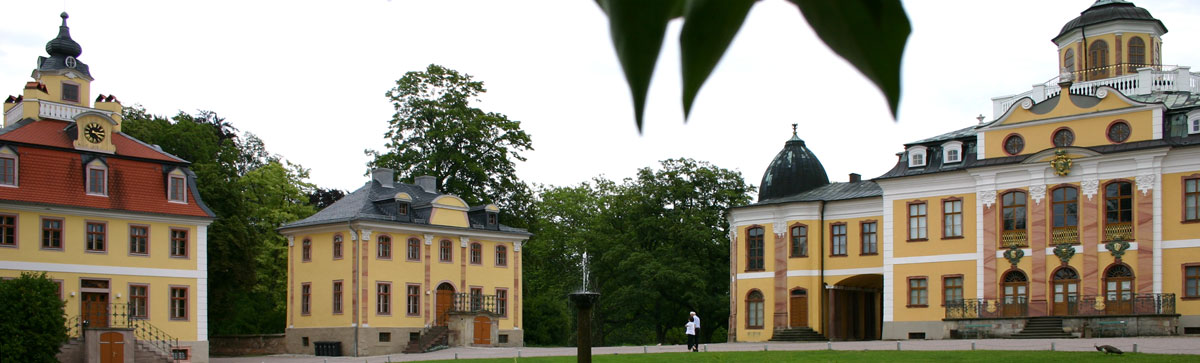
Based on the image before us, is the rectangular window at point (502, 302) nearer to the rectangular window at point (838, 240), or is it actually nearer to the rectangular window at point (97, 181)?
the rectangular window at point (838, 240)

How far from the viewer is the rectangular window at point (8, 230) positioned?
3431cm

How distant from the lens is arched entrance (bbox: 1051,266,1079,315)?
128 ft

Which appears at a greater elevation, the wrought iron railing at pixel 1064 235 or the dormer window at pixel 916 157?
the dormer window at pixel 916 157

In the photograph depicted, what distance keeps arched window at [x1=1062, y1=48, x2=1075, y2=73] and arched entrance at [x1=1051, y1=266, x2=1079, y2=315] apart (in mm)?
8860

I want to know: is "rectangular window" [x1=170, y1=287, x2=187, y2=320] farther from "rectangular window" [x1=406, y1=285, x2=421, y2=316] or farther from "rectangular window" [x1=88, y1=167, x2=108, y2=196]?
"rectangular window" [x1=406, y1=285, x2=421, y2=316]

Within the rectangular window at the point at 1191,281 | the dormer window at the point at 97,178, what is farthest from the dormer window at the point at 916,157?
the dormer window at the point at 97,178

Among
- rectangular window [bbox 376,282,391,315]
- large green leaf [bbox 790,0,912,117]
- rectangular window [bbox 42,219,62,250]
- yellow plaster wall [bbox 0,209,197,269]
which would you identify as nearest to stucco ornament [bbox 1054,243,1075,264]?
rectangular window [bbox 376,282,391,315]

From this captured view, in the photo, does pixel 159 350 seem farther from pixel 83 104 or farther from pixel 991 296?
pixel 991 296

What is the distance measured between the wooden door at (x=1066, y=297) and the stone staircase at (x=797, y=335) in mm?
8967

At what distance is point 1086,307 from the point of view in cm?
3806

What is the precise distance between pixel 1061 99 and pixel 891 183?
6824mm

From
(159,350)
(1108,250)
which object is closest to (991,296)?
(1108,250)

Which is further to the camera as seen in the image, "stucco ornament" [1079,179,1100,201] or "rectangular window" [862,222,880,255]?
"rectangular window" [862,222,880,255]

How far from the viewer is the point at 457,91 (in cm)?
5606
